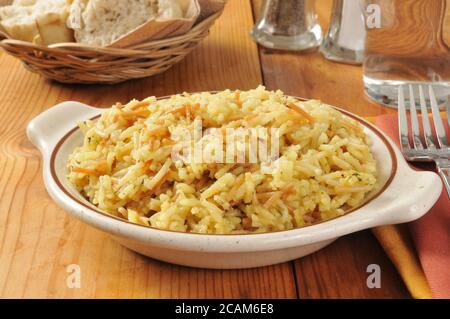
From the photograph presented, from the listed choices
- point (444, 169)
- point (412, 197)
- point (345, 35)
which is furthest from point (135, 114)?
point (345, 35)

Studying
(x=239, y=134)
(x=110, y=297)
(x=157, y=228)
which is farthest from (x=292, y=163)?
(x=110, y=297)

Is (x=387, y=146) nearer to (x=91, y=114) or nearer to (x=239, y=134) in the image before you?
(x=239, y=134)

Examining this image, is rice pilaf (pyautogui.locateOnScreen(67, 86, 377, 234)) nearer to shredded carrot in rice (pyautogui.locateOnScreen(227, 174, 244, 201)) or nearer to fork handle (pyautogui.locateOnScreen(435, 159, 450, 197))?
shredded carrot in rice (pyautogui.locateOnScreen(227, 174, 244, 201))

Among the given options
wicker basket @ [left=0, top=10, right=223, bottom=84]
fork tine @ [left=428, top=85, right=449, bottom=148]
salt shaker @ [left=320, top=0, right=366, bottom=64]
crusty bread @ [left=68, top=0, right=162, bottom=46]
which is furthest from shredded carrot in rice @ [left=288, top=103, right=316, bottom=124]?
salt shaker @ [left=320, top=0, right=366, bottom=64]

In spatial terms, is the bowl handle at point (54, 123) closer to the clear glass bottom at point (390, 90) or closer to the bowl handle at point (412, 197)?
the bowl handle at point (412, 197)

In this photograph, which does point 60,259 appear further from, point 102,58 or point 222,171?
point 102,58

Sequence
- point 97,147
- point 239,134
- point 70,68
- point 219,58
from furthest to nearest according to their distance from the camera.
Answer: point 219,58
point 70,68
point 97,147
point 239,134
